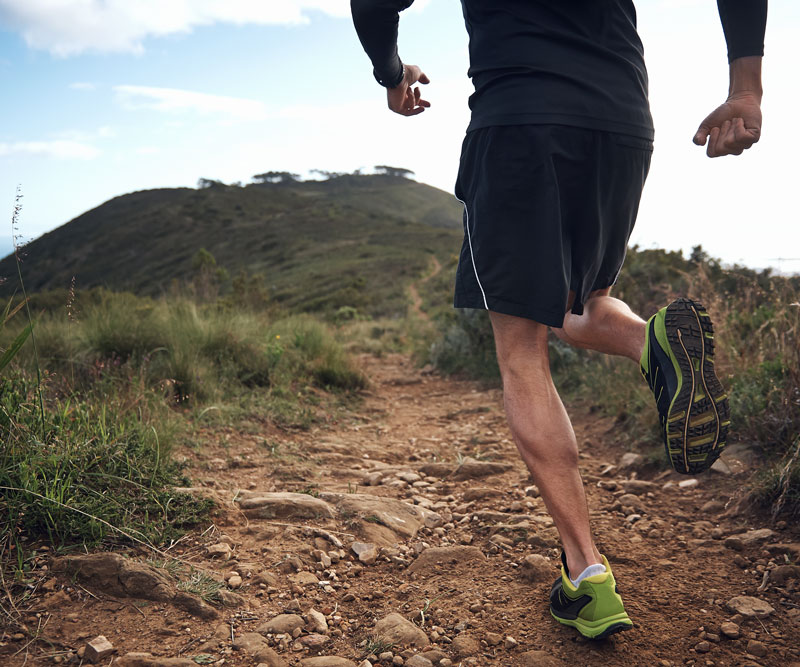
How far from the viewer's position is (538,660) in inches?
59.0

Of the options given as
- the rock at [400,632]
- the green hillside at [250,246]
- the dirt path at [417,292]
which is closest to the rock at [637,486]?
the rock at [400,632]

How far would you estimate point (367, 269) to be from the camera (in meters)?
26.5

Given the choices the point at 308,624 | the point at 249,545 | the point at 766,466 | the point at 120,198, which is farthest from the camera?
the point at 120,198

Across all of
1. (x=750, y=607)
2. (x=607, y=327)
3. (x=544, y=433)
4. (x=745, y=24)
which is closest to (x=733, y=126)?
(x=745, y=24)

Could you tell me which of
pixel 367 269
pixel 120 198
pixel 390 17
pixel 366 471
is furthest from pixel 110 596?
pixel 120 198

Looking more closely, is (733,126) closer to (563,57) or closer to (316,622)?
(563,57)

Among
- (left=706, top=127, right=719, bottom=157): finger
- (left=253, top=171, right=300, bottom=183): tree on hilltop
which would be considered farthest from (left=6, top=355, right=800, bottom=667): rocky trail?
(left=253, top=171, right=300, bottom=183): tree on hilltop

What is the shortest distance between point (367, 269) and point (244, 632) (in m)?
25.1

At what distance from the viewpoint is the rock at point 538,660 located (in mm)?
1485

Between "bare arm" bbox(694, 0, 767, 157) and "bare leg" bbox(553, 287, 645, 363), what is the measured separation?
0.49 m

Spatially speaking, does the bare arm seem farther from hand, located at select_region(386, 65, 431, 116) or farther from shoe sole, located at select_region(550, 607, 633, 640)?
shoe sole, located at select_region(550, 607, 633, 640)

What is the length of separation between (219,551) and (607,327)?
4.55 ft

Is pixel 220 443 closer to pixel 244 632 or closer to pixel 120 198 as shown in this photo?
pixel 244 632

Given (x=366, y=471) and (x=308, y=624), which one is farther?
(x=366, y=471)
